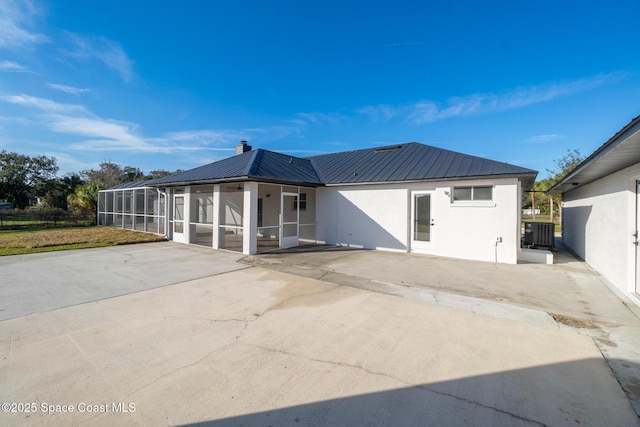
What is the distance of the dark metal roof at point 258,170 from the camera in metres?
10.0

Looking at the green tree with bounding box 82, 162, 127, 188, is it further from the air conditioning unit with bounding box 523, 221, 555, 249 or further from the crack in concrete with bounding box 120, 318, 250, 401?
the air conditioning unit with bounding box 523, 221, 555, 249

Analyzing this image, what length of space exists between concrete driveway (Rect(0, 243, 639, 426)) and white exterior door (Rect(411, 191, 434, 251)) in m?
5.69

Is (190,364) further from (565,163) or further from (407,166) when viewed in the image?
(565,163)

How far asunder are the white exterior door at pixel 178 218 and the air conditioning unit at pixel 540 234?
15679 millimetres

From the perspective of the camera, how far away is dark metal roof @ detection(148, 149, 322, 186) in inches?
395

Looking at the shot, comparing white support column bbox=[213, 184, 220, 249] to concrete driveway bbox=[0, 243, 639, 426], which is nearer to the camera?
concrete driveway bbox=[0, 243, 639, 426]

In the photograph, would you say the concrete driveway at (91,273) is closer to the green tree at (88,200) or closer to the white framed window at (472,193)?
the white framed window at (472,193)

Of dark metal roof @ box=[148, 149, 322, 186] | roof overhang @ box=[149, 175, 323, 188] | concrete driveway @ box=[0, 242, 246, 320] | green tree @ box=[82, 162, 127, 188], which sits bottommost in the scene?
concrete driveway @ box=[0, 242, 246, 320]

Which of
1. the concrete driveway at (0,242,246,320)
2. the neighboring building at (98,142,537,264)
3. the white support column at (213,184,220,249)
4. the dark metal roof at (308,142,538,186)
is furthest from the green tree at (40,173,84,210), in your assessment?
the dark metal roof at (308,142,538,186)

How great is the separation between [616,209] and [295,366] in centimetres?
843

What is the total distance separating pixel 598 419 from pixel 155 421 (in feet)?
12.4

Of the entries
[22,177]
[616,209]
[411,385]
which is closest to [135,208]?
[411,385]

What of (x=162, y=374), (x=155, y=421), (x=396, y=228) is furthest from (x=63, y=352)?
(x=396, y=228)

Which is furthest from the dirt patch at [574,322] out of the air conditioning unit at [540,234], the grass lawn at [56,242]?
the grass lawn at [56,242]
